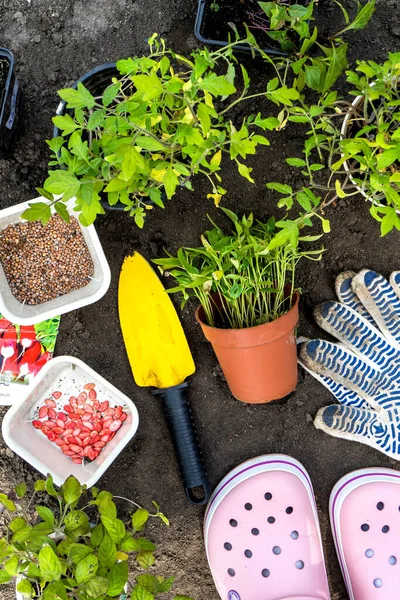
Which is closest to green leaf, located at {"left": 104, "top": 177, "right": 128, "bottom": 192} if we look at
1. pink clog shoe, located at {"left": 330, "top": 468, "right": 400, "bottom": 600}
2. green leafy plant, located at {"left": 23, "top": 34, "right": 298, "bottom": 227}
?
green leafy plant, located at {"left": 23, "top": 34, "right": 298, "bottom": 227}

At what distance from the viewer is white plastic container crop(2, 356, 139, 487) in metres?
1.41

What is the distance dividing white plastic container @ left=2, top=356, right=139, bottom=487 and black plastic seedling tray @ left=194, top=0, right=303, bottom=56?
822mm

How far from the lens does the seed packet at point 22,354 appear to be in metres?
1.48

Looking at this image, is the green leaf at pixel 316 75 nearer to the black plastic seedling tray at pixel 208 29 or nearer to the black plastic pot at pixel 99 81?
the black plastic seedling tray at pixel 208 29

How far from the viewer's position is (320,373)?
1.52 metres

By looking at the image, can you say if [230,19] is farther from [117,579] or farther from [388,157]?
[117,579]

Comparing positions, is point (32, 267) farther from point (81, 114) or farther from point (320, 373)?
point (320, 373)

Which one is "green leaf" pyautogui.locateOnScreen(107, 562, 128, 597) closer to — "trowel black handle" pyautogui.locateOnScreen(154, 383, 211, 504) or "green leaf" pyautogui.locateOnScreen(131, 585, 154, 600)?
"green leaf" pyautogui.locateOnScreen(131, 585, 154, 600)

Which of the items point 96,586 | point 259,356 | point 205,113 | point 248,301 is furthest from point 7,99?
point 96,586

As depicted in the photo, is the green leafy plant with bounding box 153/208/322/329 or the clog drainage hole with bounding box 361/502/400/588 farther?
the clog drainage hole with bounding box 361/502/400/588

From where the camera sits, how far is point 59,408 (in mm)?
Result: 1504

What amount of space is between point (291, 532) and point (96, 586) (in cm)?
69

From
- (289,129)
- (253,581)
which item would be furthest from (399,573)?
(289,129)

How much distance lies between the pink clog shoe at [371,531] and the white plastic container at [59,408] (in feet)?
1.95
